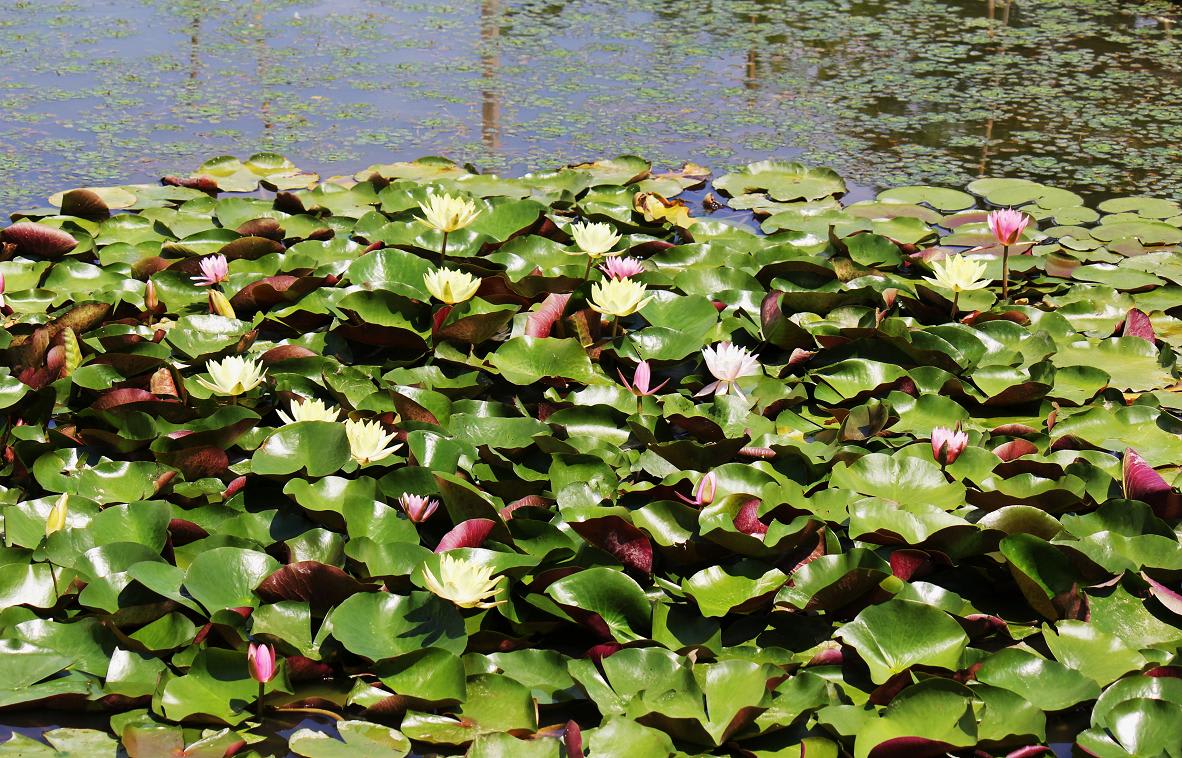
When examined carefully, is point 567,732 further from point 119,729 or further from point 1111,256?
point 1111,256

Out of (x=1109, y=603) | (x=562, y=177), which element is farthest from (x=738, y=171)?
(x=1109, y=603)

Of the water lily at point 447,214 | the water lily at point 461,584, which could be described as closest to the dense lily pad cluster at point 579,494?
the water lily at point 461,584

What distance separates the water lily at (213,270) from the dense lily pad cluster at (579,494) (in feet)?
0.05

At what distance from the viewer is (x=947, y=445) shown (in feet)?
8.30

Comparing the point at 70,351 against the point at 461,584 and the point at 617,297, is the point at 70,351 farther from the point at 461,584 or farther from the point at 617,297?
the point at 461,584

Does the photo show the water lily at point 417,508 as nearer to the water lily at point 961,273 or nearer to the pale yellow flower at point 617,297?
the pale yellow flower at point 617,297

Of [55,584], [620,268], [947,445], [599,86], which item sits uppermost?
[599,86]

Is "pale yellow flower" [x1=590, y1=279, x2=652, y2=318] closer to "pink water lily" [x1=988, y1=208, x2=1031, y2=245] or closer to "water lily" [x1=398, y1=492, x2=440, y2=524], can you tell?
"water lily" [x1=398, y1=492, x2=440, y2=524]

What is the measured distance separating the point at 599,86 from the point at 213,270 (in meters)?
3.07

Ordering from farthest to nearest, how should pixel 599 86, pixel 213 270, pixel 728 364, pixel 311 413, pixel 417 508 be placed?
pixel 599 86 < pixel 213 270 < pixel 728 364 < pixel 311 413 < pixel 417 508

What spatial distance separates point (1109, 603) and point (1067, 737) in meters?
0.35

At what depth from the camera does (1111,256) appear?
3.86 meters

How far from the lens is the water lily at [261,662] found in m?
1.84

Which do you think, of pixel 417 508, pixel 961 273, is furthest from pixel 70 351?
pixel 961 273
